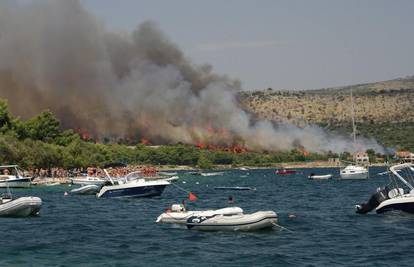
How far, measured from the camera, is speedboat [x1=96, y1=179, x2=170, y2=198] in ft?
370

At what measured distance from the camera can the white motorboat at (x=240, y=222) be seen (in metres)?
69.1

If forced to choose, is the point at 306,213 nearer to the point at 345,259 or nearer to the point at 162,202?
the point at 162,202

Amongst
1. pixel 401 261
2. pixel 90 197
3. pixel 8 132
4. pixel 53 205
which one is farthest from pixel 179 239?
pixel 8 132

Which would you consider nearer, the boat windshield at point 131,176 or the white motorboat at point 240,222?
the white motorboat at point 240,222

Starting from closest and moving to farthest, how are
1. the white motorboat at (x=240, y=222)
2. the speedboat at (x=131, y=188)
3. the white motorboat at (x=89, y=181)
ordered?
the white motorboat at (x=240, y=222)
the speedboat at (x=131, y=188)
the white motorboat at (x=89, y=181)

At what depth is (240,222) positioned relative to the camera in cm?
6912

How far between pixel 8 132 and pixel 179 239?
5225 inches

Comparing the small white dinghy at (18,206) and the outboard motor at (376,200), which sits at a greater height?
the small white dinghy at (18,206)

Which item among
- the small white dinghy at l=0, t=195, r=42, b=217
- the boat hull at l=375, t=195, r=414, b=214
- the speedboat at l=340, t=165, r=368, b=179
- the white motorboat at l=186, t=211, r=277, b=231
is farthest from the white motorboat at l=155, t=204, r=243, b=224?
the speedboat at l=340, t=165, r=368, b=179

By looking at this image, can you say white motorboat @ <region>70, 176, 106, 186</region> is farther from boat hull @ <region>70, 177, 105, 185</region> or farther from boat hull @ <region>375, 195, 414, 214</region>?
boat hull @ <region>375, 195, 414, 214</region>

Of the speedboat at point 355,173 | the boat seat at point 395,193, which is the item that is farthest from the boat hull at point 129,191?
the speedboat at point 355,173

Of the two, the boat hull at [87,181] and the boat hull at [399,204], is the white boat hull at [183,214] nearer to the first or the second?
the boat hull at [399,204]

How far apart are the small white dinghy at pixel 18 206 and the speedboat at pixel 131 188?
92.1ft

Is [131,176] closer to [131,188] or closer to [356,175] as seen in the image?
[131,188]
